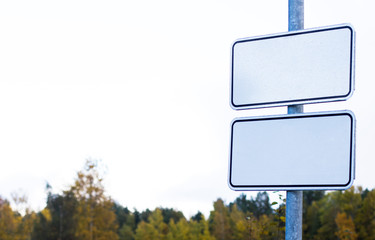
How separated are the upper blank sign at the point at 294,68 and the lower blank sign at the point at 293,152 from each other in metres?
0.14

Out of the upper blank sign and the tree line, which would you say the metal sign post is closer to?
the upper blank sign

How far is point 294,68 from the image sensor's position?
3.08 meters

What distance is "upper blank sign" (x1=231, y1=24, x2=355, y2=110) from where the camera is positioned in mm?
2932

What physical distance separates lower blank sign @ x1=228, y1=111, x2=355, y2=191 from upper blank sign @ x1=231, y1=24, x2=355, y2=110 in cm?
14

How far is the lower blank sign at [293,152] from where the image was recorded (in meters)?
2.81

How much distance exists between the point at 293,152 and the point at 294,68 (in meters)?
0.56

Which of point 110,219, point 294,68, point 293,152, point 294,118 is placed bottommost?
point 110,219

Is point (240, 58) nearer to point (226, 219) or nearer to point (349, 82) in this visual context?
point (349, 82)

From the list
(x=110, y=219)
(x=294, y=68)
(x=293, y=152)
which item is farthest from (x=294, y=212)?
(x=110, y=219)

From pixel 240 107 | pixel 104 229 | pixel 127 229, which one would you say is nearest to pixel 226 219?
pixel 127 229

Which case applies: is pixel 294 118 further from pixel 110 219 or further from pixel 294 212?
pixel 110 219

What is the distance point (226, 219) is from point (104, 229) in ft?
83.4

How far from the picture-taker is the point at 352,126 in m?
2.80

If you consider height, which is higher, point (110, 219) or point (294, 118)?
point (294, 118)
